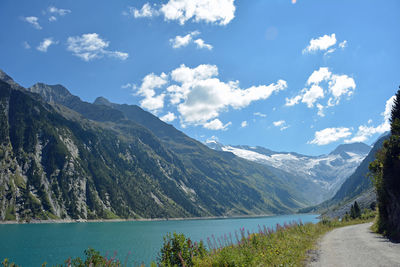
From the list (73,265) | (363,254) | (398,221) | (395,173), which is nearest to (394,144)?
(395,173)

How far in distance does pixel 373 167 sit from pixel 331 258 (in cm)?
2722

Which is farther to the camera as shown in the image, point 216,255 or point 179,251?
point 179,251

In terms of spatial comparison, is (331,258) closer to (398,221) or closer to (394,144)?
(398,221)

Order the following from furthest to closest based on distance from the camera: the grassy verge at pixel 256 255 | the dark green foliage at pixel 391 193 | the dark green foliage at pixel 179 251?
the dark green foliage at pixel 391 193 → the dark green foliage at pixel 179 251 → the grassy verge at pixel 256 255

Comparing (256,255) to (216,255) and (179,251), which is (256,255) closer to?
(216,255)

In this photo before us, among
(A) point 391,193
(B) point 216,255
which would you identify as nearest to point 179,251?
(B) point 216,255

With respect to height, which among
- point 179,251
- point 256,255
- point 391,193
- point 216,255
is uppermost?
point 391,193

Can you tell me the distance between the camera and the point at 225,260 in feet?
47.2

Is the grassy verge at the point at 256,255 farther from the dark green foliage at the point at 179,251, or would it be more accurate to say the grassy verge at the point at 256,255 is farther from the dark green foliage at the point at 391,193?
the dark green foliage at the point at 391,193

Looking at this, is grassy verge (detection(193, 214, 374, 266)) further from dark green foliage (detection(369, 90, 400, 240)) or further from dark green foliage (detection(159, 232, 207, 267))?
dark green foliage (detection(369, 90, 400, 240))

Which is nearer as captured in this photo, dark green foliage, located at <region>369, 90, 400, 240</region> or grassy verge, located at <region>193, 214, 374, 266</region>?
grassy verge, located at <region>193, 214, 374, 266</region>

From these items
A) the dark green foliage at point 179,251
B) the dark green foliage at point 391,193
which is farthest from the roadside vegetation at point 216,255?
the dark green foliage at point 391,193

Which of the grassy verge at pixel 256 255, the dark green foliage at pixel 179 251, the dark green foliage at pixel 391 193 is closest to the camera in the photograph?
the grassy verge at pixel 256 255

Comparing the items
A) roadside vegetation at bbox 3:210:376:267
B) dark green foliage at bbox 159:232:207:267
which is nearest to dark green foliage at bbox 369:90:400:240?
roadside vegetation at bbox 3:210:376:267
